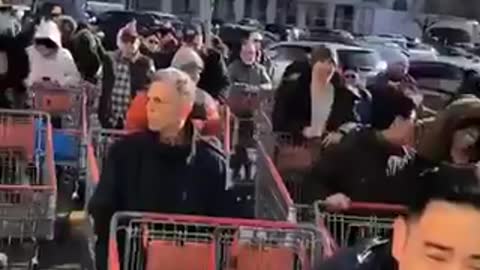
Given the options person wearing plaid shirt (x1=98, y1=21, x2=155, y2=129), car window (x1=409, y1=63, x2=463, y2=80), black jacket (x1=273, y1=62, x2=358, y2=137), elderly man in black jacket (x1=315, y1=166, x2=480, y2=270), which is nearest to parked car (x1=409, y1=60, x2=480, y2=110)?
car window (x1=409, y1=63, x2=463, y2=80)

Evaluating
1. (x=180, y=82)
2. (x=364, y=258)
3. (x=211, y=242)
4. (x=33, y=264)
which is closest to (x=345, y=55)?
(x=33, y=264)

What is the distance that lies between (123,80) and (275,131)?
2.00 meters

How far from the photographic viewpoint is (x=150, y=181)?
218 inches

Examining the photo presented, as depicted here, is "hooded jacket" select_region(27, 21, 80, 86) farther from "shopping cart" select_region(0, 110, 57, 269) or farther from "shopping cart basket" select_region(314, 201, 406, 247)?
"shopping cart basket" select_region(314, 201, 406, 247)

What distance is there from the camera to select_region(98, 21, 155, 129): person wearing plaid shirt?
9.91 meters

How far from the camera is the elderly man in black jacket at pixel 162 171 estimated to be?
5496mm

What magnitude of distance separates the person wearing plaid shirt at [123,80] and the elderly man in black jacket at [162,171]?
13.8 feet

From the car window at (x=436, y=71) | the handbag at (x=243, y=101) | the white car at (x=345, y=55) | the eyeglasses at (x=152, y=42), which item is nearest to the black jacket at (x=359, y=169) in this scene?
the handbag at (x=243, y=101)

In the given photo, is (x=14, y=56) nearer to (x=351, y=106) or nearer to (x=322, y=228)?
(x=351, y=106)

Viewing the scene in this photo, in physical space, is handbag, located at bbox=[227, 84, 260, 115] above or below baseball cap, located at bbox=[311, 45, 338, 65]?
below

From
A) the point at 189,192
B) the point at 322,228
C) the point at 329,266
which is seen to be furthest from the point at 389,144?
the point at 329,266

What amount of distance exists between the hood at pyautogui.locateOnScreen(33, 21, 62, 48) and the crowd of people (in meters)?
0.03

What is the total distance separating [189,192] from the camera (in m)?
5.59

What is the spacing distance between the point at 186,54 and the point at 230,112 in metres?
0.77
